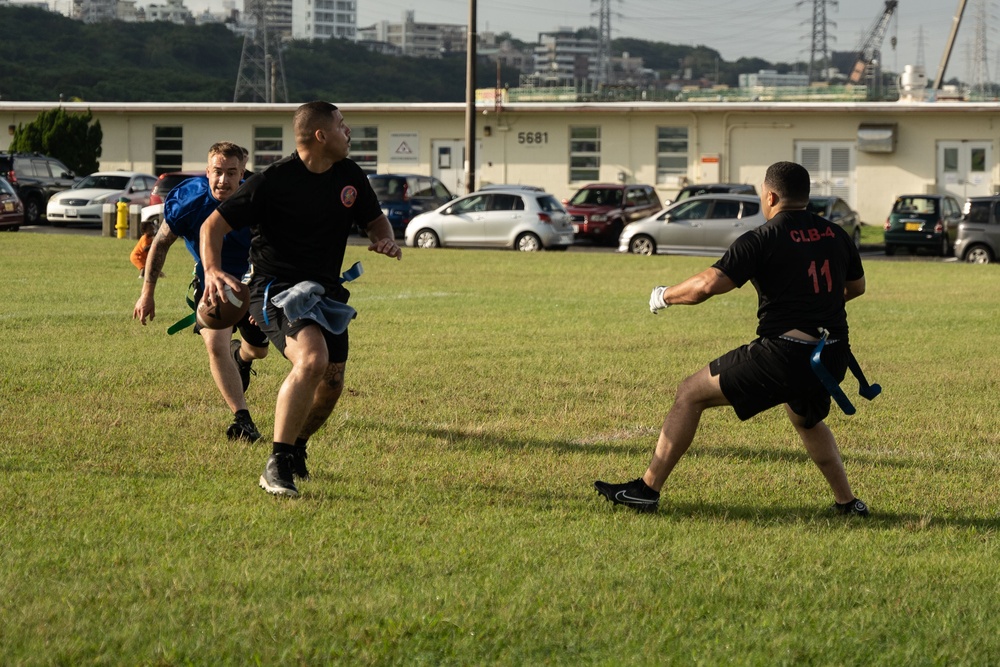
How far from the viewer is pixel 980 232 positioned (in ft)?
94.8

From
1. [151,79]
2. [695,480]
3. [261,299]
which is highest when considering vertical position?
[151,79]

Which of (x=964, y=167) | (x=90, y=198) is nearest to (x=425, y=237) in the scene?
(x=90, y=198)

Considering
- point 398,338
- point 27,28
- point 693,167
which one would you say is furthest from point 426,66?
point 398,338

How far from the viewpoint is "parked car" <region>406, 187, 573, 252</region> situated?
30.8m

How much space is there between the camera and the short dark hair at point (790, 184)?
6.04 meters

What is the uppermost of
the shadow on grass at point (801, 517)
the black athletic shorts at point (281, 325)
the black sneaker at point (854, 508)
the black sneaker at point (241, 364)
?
the black athletic shorts at point (281, 325)

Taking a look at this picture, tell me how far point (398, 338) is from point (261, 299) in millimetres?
6285

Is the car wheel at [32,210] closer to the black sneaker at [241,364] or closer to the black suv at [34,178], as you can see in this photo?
the black suv at [34,178]

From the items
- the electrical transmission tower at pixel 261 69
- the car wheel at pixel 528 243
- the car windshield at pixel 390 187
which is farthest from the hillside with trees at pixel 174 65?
the car wheel at pixel 528 243

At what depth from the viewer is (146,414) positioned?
879 cm

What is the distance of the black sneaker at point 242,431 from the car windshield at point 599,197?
97.7 feet

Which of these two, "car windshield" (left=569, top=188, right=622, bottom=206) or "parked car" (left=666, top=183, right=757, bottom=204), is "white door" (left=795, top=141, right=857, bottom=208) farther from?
"car windshield" (left=569, top=188, right=622, bottom=206)

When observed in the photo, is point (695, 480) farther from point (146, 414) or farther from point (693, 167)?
point (693, 167)

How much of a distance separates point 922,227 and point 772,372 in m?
27.8
